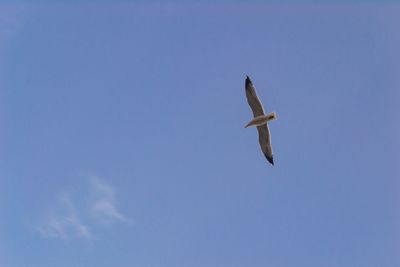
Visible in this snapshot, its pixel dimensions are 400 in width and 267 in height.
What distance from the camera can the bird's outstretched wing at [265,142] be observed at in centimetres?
4450

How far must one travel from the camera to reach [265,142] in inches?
1780

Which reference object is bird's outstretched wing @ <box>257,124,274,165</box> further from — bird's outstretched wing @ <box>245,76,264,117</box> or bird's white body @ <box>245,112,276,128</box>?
bird's outstretched wing @ <box>245,76,264,117</box>

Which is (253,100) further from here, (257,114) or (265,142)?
(265,142)

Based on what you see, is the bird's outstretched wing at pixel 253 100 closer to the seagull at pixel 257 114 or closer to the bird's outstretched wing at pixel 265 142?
the seagull at pixel 257 114

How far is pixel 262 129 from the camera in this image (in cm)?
4438

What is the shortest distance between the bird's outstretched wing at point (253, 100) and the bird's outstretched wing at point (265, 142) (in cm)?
141

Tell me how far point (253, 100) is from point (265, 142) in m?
3.57

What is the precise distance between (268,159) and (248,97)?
4717mm

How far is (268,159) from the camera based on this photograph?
45.3m

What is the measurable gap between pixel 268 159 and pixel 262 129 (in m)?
2.23

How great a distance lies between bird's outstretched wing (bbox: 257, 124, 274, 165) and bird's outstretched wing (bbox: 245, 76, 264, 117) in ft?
4.62

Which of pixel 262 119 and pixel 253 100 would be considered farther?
pixel 262 119

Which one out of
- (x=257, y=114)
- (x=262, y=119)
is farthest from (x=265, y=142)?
(x=257, y=114)

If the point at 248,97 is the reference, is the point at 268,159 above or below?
below
